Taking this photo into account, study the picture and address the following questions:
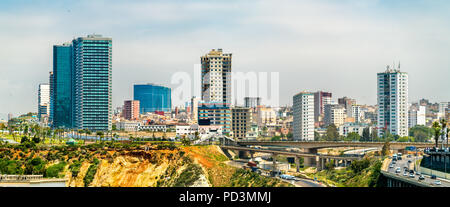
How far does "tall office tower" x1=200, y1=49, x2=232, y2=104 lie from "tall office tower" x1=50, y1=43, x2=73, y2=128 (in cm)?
2957

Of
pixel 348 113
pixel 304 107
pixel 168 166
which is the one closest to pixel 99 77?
pixel 304 107

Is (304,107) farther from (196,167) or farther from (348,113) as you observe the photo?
(348,113)

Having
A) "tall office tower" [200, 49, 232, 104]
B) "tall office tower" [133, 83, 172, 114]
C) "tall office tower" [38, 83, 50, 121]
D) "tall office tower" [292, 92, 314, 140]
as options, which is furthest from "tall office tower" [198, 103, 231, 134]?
"tall office tower" [133, 83, 172, 114]

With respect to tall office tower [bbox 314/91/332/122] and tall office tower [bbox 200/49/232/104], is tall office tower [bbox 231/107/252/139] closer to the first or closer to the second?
tall office tower [bbox 200/49/232/104]

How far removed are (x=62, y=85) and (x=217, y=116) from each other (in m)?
35.8

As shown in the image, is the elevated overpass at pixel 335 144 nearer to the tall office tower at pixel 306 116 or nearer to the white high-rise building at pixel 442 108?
the tall office tower at pixel 306 116

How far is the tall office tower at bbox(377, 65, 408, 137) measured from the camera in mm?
56188

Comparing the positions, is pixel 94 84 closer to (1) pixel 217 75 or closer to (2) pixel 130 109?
(1) pixel 217 75

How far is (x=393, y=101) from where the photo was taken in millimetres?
56531

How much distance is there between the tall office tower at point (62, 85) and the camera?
75.8 meters

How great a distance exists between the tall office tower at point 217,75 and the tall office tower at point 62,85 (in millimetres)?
29568
